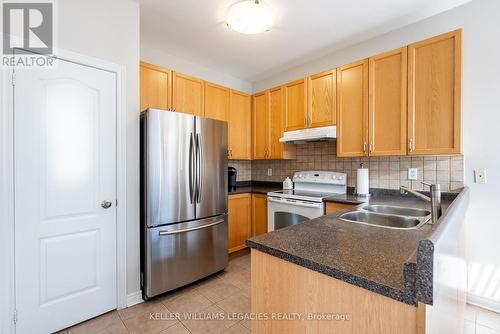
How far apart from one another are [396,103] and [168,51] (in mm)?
2581

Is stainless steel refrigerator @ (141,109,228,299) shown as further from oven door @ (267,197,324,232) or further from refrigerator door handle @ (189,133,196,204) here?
oven door @ (267,197,324,232)

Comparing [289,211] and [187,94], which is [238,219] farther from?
[187,94]

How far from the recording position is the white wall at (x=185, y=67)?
2.69 m

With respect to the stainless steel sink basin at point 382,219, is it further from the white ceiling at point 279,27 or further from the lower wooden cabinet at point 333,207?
the white ceiling at point 279,27

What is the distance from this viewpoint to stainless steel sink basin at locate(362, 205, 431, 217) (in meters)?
1.66

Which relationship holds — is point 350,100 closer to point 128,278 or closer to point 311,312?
point 311,312

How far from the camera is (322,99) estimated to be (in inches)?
105

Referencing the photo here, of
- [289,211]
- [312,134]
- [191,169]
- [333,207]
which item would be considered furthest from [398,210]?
[191,169]

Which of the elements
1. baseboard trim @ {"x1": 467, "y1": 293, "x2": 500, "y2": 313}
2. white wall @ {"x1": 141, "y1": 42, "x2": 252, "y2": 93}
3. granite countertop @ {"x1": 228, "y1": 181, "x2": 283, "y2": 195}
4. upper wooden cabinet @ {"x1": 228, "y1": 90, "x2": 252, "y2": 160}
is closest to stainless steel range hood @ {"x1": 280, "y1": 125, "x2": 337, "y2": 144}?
upper wooden cabinet @ {"x1": 228, "y1": 90, "x2": 252, "y2": 160}

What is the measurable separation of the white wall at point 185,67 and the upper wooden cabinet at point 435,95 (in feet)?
7.68

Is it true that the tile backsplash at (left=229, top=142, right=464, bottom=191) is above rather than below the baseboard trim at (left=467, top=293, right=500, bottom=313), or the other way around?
above

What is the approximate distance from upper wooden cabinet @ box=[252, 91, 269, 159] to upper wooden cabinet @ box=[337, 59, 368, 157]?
1075mm

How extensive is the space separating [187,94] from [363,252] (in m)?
2.57

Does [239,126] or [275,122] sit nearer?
[275,122]
